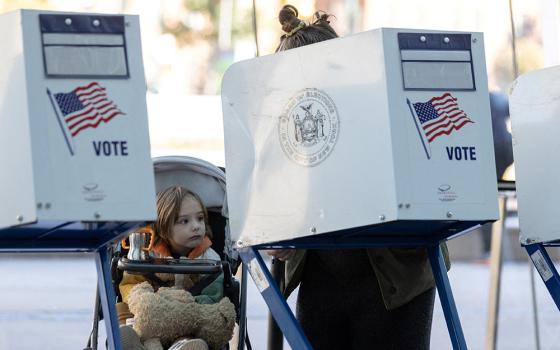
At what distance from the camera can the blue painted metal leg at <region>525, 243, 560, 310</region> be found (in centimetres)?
393

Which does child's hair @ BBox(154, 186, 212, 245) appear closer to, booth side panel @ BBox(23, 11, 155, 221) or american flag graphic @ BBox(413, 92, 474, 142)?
booth side panel @ BBox(23, 11, 155, 221)

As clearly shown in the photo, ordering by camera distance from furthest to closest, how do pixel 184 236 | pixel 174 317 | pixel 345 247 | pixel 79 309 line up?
pixel 79 309, pixel 184 236, pixel 174 317, pixel 345 247

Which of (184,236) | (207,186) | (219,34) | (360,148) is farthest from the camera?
(219,34)

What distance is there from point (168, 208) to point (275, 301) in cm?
72

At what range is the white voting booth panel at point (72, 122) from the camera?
3076 mm

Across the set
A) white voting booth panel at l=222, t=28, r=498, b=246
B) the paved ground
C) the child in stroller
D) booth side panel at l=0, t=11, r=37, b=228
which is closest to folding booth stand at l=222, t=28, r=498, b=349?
white voting booth panel at l=222, t=28, r=498, b=246

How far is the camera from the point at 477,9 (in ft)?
20.5

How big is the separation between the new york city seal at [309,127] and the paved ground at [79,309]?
267cm

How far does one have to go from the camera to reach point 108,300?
3404 mm

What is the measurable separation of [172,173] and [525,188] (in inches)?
48.7

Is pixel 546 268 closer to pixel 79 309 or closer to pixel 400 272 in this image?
pixel 400 272

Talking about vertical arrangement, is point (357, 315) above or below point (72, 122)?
below

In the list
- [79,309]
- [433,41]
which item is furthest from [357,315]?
[79,309]

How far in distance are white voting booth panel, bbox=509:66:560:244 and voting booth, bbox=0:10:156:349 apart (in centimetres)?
132
